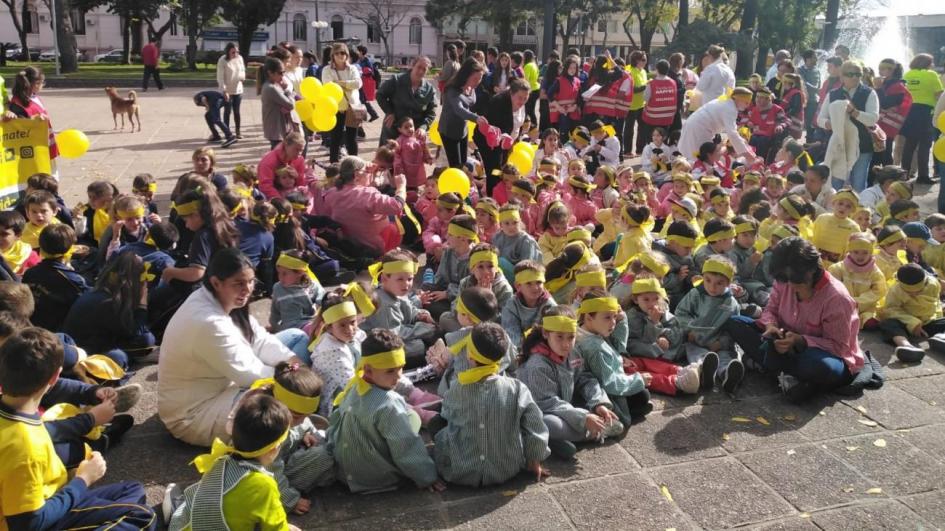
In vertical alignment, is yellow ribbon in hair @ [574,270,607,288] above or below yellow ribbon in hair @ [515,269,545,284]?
below

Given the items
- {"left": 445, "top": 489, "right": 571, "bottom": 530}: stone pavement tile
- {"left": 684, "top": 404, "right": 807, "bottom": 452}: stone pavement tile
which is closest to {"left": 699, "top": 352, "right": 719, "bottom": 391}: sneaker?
{"left": 684, "top": 404, "right": 807, "bottom": 452}: stone pavement tile

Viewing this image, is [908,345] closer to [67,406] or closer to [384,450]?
[384,450]

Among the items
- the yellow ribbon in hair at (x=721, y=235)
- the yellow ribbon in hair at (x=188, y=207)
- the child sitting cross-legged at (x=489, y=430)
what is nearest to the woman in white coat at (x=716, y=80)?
the yellow ribbon in hair at (x=721, y=235)

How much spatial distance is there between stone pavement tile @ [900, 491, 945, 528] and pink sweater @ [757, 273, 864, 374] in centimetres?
126

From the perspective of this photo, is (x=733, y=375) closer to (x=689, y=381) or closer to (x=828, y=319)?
(x=689, y=381)

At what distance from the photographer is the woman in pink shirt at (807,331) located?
5461 mm

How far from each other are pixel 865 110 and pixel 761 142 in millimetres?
2318

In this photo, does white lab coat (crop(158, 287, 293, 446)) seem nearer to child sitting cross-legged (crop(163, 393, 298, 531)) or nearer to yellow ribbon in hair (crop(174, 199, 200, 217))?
child sitting cross-legged (crop(163, 393, 298, 531))

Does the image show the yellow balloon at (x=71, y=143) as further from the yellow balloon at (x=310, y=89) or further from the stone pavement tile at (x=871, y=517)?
the stone pavement tile at (x=871, y=517)

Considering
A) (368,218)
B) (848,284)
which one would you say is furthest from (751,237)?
(368,218)

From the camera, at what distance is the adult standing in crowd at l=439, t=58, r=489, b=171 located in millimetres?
10070

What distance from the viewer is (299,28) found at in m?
72.6

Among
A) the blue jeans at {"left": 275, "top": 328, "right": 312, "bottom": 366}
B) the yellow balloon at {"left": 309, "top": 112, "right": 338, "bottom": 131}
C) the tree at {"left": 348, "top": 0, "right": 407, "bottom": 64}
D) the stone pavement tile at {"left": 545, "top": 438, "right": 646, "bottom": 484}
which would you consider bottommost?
the stone pavement tile at {"left": 545, "top": 438, "right": 646, "bottom": 484}

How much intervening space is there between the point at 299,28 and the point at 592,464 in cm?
7329
